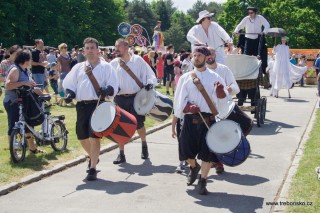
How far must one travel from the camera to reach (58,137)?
30.7ft

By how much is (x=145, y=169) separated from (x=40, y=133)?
197cm

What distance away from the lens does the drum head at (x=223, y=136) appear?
638 centimetres

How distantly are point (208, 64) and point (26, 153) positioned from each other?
11.0 feet

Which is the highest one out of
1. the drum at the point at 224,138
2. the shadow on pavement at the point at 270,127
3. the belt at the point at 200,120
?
the belt at the point at 200,120

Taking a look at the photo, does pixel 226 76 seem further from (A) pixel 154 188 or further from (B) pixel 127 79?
(A) pixel 154 188

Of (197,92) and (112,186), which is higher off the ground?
(197,92)

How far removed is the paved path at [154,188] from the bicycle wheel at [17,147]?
782mm

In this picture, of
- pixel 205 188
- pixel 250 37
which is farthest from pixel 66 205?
pixel 250 37

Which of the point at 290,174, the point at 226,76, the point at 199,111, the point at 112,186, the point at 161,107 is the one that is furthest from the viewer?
the point at 161,107

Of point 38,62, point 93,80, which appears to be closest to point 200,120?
point 93,80

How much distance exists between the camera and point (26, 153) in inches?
358

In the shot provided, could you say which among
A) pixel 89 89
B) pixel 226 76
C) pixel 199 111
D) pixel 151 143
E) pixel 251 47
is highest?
pixel 251 47

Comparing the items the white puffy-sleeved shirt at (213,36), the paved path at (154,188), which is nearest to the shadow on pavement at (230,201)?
the paved path at (154,188)

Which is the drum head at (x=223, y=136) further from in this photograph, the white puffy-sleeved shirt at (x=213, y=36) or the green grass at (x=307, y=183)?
the white puffy-sleeved shirt at (x=213, y=36)
